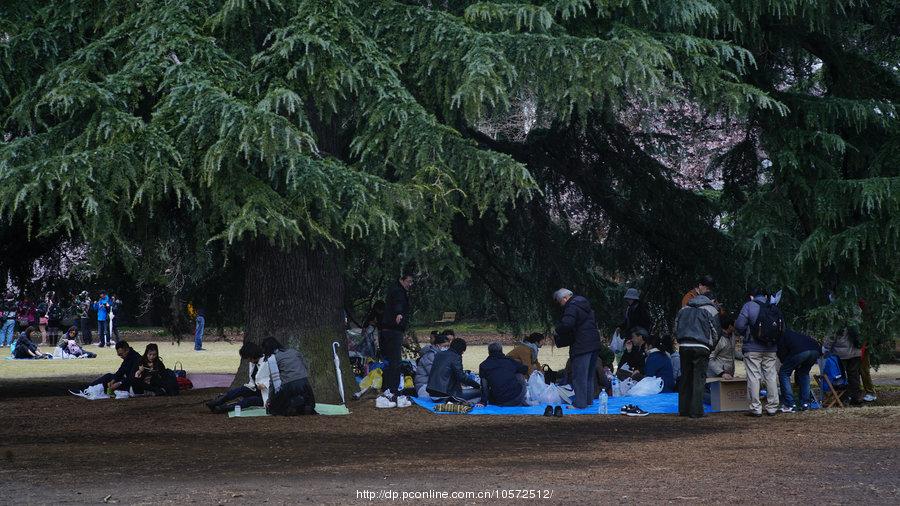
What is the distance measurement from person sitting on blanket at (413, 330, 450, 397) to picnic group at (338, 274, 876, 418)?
0.06 feet

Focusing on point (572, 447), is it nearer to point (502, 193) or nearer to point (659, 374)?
point (502, 193)

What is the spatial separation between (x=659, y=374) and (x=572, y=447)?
5.40m

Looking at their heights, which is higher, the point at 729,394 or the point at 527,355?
the point at 527,355

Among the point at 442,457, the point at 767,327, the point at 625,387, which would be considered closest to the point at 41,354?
the point at 625,387

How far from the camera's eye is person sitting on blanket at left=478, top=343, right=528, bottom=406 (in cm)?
1521

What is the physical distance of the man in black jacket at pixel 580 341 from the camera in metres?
14.8

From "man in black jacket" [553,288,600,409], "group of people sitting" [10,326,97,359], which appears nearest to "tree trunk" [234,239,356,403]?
"man in black jacket" [553,288,600,409]

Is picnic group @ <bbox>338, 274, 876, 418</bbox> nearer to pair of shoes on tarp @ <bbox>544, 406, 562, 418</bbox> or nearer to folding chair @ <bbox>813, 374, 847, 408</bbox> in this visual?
pair of shoes on tarp @ <bbox>544, 406, 562, 418</bbox>

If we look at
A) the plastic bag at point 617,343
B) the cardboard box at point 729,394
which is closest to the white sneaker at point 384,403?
the cardboard box at point 729,394

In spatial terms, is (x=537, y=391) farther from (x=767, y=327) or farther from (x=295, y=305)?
(x=295, y=305)

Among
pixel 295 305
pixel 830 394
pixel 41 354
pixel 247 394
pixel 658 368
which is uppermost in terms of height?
pixel 295 305

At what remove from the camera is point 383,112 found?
1248 cm

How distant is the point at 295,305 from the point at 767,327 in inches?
230

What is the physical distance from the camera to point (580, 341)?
14.9m
